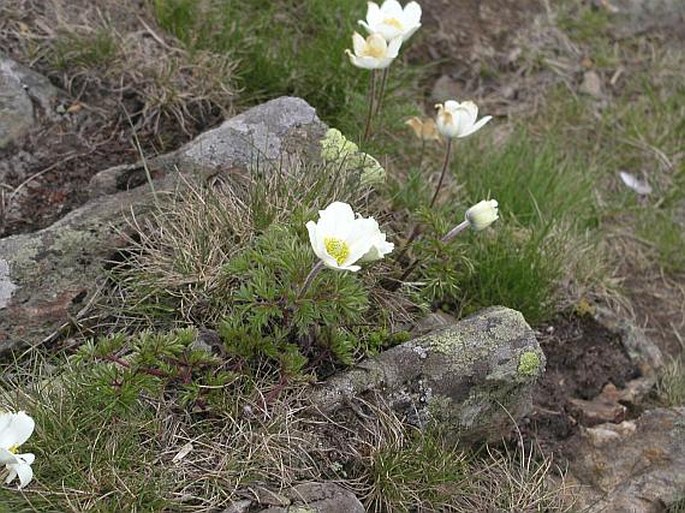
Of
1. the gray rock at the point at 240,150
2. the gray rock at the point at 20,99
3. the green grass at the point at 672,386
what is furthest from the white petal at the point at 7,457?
the green grass at the point at 672,386

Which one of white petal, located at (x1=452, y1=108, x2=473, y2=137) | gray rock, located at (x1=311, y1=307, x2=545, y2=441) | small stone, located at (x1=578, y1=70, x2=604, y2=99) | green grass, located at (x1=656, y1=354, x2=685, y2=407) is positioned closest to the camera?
gray rock, located at (x1=311, y1=307, x2=545, y2=441)

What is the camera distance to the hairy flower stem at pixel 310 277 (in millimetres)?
2357

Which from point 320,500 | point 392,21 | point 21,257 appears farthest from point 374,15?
point 320,500

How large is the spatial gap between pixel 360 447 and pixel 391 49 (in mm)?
1273

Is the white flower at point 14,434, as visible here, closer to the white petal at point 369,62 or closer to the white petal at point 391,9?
the white petal at point 369,62

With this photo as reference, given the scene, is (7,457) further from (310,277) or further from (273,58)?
(273,58)

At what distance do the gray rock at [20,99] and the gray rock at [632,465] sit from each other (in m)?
2.23

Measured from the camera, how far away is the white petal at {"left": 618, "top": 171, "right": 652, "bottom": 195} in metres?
4.42

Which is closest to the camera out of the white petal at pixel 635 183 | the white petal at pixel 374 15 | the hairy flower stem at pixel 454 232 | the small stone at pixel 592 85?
the hairy flower stem at pixel 454 232

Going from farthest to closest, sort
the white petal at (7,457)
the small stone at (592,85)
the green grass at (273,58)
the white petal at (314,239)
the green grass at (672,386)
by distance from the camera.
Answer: the small stone at (592,85)
the green grass at (273,58)
the green grass at (672,386)
the white petal at (314,239)
the white petal at (7,457)

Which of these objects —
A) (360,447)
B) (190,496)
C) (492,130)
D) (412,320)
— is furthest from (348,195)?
(492,130)

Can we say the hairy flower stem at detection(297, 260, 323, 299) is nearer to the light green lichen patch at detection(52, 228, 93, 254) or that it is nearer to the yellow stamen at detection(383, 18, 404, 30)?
the light green lichen patch at detection(52, 228, 93, 254)

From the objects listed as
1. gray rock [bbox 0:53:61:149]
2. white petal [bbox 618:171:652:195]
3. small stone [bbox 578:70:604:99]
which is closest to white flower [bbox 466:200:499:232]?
gray rock [bbox 0:53:61:149]

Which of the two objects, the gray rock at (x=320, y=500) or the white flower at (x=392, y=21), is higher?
the white flower at (x=392, y=21)
